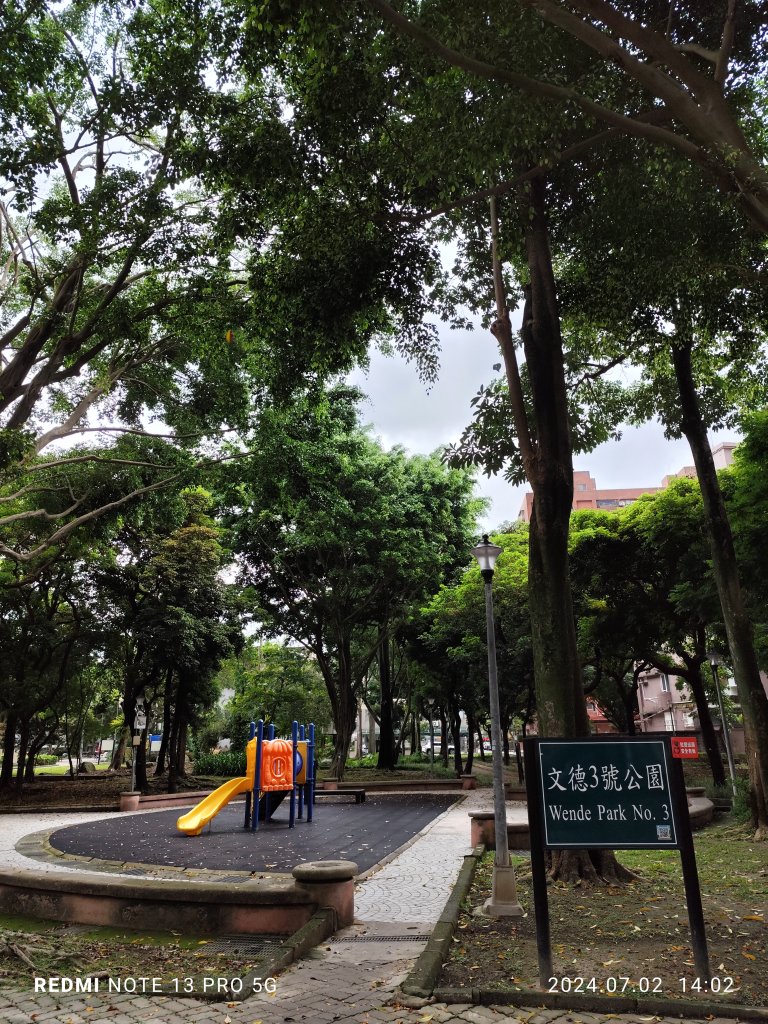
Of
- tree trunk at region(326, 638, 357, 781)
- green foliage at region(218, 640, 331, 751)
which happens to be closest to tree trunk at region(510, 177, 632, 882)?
tree trunk at region(326, 638, 357, 781)

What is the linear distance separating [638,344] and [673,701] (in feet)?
161

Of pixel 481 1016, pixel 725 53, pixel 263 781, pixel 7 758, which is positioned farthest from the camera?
pixel 7 758

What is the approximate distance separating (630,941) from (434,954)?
170 centimetres

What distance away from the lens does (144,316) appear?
12.5 metres

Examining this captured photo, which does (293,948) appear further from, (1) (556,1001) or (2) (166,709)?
(2) (166,709)

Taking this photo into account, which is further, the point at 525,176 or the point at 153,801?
the point at 153,801

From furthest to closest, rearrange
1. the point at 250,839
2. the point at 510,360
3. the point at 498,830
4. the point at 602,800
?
1. the point at 250,839
2. the point at 510,360
3. the point at 498,830
4. the point at 602,800

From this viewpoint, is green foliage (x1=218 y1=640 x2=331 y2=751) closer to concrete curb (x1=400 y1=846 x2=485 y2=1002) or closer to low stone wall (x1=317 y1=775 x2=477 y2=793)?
low stone wall (x1=317 y1=775 x2=477 y2=793)

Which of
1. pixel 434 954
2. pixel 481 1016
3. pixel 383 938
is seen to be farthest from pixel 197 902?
pixel 481 1016

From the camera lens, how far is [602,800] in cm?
515

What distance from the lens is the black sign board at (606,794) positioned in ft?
16.6

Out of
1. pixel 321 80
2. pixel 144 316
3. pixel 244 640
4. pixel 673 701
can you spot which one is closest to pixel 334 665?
pixel 244 640

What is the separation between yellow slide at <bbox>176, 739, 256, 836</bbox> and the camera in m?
13.2

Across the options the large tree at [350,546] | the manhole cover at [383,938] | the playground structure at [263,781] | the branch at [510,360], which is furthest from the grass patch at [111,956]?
the large tree at [350,546]
